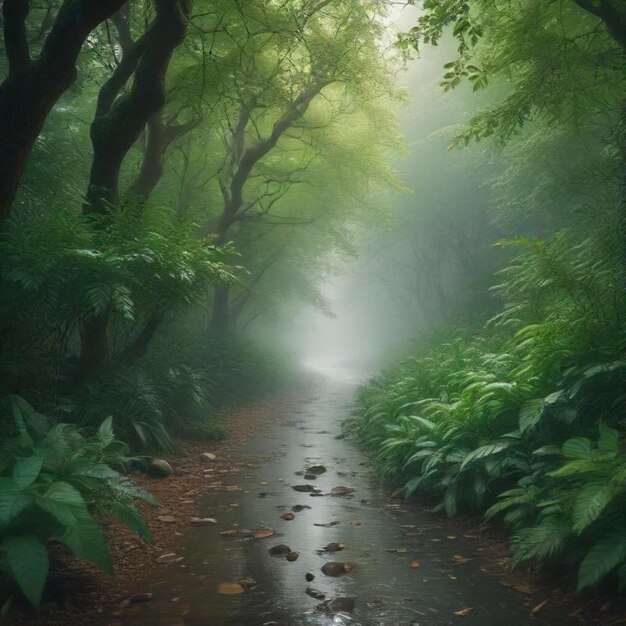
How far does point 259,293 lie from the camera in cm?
2172

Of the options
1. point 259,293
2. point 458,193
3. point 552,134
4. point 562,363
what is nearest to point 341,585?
point 562,363

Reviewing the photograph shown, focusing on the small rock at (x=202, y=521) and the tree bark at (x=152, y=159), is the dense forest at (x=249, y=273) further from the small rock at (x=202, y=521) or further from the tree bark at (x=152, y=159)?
the small rock at (x=202, y=521)

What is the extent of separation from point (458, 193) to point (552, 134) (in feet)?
40.1

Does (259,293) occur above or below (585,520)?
above

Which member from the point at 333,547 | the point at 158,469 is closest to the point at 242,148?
the point at 158,469

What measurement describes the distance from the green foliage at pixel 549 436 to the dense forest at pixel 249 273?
0.02 m

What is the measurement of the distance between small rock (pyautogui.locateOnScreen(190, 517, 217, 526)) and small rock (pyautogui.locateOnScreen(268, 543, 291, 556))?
1.01 metres

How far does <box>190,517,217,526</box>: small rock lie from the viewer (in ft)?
17.5

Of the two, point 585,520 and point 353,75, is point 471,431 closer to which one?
point 585,520

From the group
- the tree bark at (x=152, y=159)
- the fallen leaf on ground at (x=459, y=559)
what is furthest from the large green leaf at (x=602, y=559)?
the tree bark at (x=152, y=159)

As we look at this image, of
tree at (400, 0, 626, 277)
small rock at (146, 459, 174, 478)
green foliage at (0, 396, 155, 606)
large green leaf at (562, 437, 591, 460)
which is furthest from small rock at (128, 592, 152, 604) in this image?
tree at (400, 0, 626, 277)

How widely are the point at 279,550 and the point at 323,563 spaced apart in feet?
1.50

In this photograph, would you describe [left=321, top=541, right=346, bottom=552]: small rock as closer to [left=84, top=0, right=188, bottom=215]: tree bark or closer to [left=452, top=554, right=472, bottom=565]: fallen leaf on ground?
[left=452, top=554, right=472, bottom=565]: fallen leaf on ground

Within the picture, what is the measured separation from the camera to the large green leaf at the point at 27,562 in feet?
9.06
